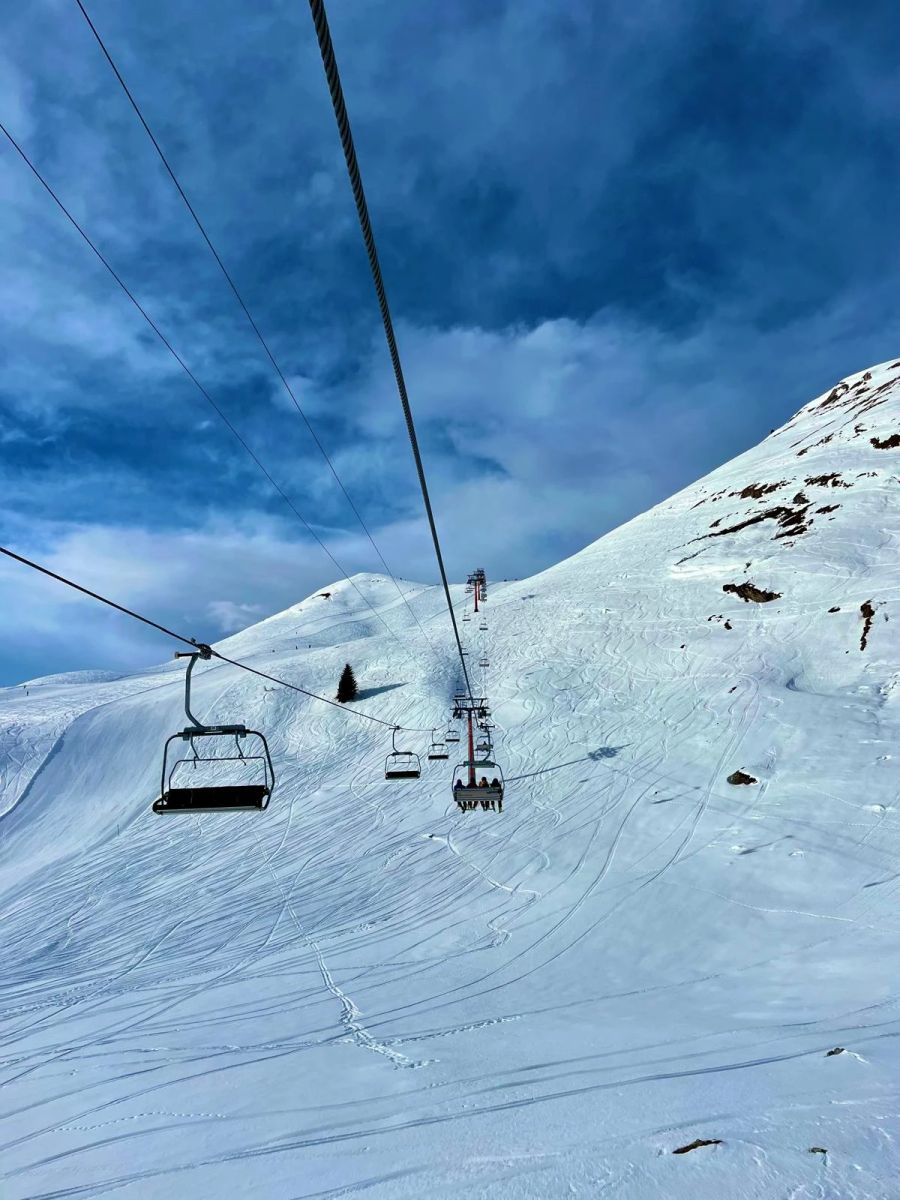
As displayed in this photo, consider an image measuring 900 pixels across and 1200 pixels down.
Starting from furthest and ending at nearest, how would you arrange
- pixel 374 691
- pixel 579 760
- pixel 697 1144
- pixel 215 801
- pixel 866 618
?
pixel 374 691 → pixel 866 618 → pixel 579 760 → pixel 215 801 → pixel 697 1144

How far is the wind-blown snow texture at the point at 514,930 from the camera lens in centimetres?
723

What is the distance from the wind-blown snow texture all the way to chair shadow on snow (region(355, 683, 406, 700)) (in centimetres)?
47

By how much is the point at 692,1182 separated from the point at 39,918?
27.0 metres

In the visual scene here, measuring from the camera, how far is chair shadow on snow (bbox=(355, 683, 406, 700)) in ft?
167

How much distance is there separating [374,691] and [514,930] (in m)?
34.9

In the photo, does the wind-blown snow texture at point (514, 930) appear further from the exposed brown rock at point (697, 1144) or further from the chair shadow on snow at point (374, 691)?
the chair shadow on snow at point (374, 691)

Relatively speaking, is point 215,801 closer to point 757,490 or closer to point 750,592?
point 750,592

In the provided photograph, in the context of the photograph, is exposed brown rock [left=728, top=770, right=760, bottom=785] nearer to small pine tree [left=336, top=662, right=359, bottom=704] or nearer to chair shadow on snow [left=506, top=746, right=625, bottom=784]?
chair shadow on snow [left=506, top=746, right=625, bottom=784]

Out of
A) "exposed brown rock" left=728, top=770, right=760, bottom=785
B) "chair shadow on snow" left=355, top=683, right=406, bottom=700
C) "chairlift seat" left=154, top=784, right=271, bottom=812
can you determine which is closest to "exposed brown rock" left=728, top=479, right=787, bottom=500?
"chair shadow on snow" left=355, top=683, right=406, bottom=700

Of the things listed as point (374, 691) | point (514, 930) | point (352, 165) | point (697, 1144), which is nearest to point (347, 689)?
point (374, 691)

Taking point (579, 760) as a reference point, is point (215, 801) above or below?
above

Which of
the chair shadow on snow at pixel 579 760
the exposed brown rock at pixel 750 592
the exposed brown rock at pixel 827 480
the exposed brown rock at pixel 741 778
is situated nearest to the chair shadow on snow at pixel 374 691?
the chair shadow on snow at pixel 579 760

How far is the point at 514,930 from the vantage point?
18.1 meters

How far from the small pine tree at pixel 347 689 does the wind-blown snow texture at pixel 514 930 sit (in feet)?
7.07
